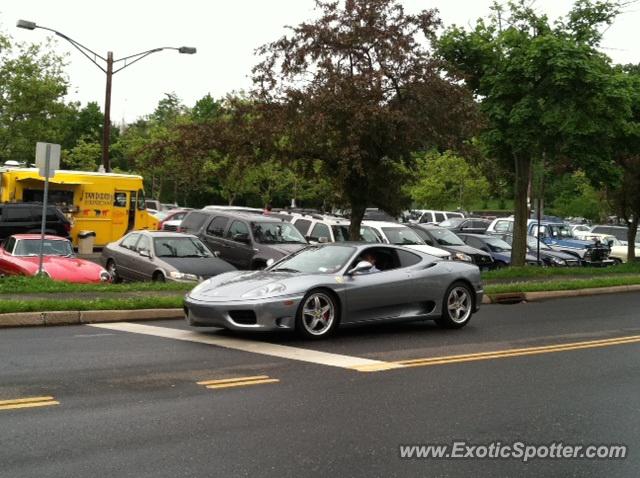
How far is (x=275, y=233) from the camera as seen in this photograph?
1806cm

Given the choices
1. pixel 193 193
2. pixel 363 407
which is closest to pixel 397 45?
pixel 363 407

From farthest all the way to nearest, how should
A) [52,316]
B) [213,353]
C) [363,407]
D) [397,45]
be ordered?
[397,45] → [52,316] → [213,353] → [363,407]

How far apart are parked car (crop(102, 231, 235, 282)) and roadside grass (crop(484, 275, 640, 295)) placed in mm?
5798

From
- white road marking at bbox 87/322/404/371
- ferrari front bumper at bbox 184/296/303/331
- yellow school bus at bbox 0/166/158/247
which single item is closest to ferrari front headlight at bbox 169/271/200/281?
white road marking at bbox 87/322/404/371

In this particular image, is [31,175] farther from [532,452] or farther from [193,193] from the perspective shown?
[193,193]

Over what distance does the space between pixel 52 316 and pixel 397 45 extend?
1008cm

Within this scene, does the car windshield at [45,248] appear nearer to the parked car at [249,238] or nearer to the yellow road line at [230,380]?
the parked car at [249,238]

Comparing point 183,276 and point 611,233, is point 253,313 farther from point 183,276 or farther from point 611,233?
point 611,233

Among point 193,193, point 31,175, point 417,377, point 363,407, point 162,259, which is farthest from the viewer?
point 193,193

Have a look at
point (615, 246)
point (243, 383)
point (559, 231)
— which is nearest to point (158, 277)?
point (243, 383)

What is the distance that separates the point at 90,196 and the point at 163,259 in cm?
1013

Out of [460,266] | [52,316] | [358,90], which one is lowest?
[52,316]

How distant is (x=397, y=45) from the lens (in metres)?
16.9

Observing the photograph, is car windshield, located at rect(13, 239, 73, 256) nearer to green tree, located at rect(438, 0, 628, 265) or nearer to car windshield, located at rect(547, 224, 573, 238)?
green tree, located at rect(438, 0, 628, 265)
